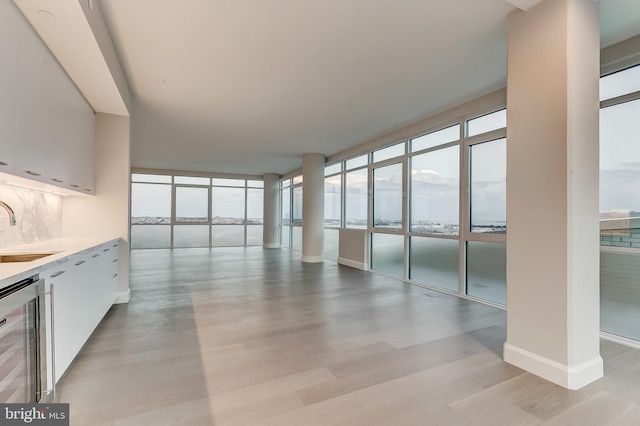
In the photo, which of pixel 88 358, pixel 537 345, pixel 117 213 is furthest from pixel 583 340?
pixel 117 213

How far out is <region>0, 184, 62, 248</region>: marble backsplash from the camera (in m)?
2.58

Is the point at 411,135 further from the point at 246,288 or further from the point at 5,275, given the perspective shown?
the point at 5,275

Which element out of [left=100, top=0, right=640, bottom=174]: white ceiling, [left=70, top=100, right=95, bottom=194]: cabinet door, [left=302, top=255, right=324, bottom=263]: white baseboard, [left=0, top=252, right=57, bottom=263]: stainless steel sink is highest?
[left=100, top=0, right=640, bottom=174]: white ceiling

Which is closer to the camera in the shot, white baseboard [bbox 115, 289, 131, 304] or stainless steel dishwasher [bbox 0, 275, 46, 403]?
stainless steel dishwasher [bbox 0, 275, 46, 403]

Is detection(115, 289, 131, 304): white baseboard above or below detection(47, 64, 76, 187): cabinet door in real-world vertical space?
below

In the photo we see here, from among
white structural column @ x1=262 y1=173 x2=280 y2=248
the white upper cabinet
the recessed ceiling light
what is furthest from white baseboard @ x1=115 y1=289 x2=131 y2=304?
white structural column @ x1=262 y1=173 x2=280 y2=248

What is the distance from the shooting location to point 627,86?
9.53ft

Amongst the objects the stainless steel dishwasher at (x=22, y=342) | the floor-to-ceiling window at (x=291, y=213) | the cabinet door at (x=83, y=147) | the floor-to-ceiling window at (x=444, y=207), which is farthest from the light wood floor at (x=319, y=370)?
the floor-to-ceiling window at (x=291, y=213)

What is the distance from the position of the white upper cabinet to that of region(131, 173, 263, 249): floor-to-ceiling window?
7.84 metres

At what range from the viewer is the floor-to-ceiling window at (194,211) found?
1041 cm

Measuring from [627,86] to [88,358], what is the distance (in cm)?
556

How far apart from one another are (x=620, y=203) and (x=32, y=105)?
5269mm

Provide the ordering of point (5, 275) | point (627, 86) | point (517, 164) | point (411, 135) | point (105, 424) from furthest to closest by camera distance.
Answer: point (411, 135), point (627, 86), point (517, 164), point (105, 424), point (5, 275)

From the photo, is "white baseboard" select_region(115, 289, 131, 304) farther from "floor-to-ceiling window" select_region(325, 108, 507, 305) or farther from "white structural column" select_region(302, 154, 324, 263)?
"floor-to-ceiling window" select_region(325, 108, 507, 305)
